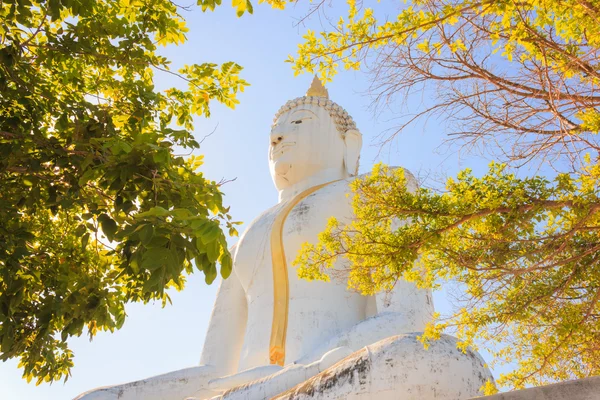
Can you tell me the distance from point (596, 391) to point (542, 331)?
166cm

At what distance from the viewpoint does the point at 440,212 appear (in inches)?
152

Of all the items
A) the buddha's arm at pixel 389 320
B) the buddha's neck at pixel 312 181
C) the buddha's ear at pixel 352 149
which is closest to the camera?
the buddha's arm at pixel 389 320

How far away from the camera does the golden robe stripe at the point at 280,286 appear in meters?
5.48

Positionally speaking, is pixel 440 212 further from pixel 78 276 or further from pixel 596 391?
pixel 78 276

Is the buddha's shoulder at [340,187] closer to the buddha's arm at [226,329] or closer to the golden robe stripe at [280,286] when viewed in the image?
the golden robe stripe at [280,286]

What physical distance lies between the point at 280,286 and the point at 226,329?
2.80 ft

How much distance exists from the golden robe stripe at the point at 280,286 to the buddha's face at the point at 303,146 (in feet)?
1.42

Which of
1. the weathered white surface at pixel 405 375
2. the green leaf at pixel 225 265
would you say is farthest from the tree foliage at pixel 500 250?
the green leaf at pixel 225 265

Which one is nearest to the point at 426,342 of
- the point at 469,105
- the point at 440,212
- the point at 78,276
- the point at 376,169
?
the point at 440,212

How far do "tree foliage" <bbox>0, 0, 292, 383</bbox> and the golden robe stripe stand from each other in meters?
1.44

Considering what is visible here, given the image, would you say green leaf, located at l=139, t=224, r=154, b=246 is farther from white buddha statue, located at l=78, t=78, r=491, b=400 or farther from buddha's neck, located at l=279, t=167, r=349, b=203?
buddha's neck, located at l=279, t=167, r=349, b=203

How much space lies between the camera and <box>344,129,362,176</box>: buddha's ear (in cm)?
716

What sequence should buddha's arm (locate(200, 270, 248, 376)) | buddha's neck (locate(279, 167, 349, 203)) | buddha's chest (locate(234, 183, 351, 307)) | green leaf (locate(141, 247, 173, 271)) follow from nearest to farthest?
green leaf (locate(141, 247, 173, 271)), buddha's chest (locate(234, 183, 351, 307)), buddha's arm (locate(200, 270, 248, 376)), buddha's neck (locate(279, 167, 349, 203))

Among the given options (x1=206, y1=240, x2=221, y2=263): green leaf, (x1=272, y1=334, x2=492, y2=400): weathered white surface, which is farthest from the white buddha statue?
(x1=206, y1=240, x2=221, y2=263): green leaf
